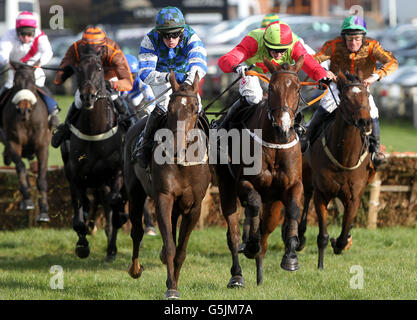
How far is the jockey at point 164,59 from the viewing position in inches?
324

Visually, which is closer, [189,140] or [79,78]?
[189,140]

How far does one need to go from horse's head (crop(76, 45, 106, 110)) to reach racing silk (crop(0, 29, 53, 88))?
9.24 ft

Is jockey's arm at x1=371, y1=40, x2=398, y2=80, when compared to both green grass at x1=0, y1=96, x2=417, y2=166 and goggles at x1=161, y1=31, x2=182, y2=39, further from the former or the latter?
green grass at x1=0, y1=96, x2=417, y2=166

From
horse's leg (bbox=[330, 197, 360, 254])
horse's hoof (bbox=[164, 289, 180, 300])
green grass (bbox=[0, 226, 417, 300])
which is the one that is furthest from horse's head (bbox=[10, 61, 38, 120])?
horse's hoof (bbox=[164, 289, 180, 300])

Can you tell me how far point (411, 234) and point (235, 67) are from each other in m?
4.51

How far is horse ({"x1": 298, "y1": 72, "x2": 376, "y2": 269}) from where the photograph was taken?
9.16 metres

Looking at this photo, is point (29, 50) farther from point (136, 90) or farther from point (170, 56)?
point (170, 56)

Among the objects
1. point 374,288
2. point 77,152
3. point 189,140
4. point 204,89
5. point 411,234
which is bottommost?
point 204,89

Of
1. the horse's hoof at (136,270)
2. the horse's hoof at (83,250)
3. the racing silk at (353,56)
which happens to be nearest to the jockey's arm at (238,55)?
the racing silk at (353,56)

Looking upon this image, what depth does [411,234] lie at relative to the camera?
11828 millimetres

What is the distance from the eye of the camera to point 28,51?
40.6ft

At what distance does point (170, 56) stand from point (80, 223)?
8.25 ft
